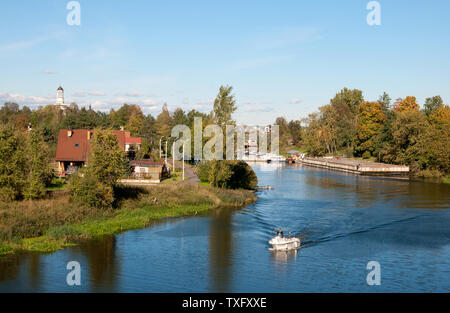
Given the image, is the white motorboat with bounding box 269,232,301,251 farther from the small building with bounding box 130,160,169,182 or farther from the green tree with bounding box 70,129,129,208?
the small building with bounding box 130,160,169,182

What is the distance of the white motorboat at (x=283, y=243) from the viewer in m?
35.8

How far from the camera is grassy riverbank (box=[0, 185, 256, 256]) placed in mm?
35281

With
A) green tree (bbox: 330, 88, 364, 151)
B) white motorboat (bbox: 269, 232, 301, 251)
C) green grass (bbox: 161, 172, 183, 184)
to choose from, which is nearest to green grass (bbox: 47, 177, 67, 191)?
green grass (bbox: 161, 172, 183, 184)

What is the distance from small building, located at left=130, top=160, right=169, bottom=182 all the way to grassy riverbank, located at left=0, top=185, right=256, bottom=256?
8.82 m

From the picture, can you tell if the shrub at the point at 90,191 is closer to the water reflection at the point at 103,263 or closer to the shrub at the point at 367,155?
the water reflection at the point at 103,263

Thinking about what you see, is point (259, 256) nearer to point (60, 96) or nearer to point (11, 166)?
point (11, 166)

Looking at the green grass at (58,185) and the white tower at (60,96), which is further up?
the white tower at (60,96)

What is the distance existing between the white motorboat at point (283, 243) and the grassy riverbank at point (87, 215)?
552 inches

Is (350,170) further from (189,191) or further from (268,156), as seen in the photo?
(189,191)

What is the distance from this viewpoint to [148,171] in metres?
66.2

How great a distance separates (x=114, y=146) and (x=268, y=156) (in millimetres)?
116534

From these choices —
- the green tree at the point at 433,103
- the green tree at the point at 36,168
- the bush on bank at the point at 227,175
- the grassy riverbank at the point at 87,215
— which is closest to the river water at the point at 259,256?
the grassy riverbank at the point at 87,215

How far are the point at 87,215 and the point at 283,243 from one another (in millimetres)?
18312

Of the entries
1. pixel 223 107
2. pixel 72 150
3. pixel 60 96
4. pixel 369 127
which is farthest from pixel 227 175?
pixel 60 96
